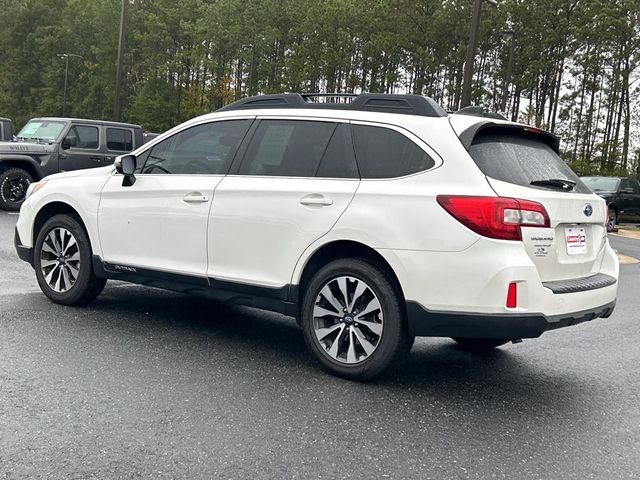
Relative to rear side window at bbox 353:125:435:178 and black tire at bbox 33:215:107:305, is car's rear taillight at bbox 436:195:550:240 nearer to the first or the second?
rear side window at bbox 353:125:435:178

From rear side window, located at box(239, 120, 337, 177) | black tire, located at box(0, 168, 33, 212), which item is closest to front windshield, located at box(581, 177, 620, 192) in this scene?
black tire, located at box(0, 168, 33, 212)

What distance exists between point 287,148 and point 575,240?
2020 mm

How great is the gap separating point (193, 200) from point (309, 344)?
143 cm

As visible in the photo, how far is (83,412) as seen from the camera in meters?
3.64

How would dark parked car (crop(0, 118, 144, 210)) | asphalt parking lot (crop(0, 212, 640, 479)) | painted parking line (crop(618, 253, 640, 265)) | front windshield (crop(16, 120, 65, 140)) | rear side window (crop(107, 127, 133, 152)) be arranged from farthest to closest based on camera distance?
rear side window (crop(107, 127, 133, 152)) < front windshield (crop(16, 120, 65, 140)) < dark parked car (crop(0, 118, 144, 210)) < painted parking line (crop(618, 253, 640, 265)) < asphalt parking lot (crop(0, 212, 640, 479))

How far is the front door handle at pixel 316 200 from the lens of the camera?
4507 millimetres

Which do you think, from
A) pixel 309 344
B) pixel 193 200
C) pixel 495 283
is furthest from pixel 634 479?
pixel 193 200

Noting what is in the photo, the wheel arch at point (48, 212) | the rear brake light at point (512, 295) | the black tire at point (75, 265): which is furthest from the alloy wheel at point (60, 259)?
the rear brake light at point (512, 295)

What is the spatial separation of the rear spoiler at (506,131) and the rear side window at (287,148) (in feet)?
3.12

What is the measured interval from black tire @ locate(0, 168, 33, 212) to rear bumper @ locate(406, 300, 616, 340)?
11903 mm

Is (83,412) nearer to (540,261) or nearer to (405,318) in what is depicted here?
(405,318)

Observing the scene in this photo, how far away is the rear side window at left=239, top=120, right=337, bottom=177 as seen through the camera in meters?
4.78

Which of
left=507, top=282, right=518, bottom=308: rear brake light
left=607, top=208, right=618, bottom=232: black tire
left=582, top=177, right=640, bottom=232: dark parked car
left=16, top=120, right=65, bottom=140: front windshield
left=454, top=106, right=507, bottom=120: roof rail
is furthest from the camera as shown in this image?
left=582, top=177, right=640, bottom=232: dark parked car

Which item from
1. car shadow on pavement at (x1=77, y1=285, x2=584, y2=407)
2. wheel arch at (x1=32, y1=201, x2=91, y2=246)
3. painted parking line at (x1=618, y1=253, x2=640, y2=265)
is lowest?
painted parking line at (x1=618, y1=253, x2=640, y2=265)
